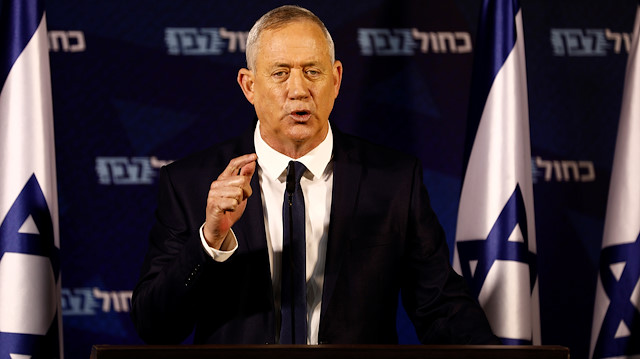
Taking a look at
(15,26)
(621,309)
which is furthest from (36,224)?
(621,309)

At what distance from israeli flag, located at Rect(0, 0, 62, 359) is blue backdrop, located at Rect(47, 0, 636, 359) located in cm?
47

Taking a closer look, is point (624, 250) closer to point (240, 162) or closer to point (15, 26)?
point (240, 162)

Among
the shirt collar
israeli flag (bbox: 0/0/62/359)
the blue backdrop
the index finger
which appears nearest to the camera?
the index finger

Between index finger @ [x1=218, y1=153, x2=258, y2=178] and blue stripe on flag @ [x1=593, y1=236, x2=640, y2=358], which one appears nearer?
index finger @ [x1=218, y1=153, x2=258, y2=178]

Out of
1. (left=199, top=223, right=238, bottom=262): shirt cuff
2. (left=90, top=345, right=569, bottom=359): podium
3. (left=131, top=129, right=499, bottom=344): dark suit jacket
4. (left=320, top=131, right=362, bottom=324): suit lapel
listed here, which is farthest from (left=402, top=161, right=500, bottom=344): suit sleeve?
(left=90, top=345, right=569, bottom=359): podium

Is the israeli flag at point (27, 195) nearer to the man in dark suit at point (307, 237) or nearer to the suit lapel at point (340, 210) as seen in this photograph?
the man in dark suit at point (307, 237)

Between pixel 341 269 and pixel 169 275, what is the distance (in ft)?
1.55

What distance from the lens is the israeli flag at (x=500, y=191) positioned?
2779 mm

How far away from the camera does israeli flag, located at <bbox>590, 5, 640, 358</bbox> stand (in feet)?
9.29

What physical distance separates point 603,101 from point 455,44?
2.29 feet

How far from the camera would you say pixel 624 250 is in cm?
287

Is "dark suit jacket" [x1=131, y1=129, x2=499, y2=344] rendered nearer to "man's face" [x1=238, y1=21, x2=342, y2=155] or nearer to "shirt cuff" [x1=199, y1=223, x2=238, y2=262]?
"shirt cuff" [x1=199, y1=223, x2=238, y2=262]

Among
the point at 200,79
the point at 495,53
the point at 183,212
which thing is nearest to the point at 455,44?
the point at 495,53

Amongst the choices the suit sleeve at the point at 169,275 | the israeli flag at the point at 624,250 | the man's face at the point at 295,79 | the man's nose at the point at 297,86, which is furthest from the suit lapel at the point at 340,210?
the israeli flag at the point at 624,250
